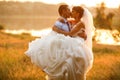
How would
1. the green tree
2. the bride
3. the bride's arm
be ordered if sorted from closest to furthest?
the bride → the bride's arm → the green tree

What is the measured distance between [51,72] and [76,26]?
0.89 meters

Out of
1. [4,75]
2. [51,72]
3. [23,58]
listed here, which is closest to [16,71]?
[4,75]

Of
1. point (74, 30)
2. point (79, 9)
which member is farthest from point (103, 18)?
point (74, 30)

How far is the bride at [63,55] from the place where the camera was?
7422 millimetres

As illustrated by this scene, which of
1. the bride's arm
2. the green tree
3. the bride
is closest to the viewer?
the bride

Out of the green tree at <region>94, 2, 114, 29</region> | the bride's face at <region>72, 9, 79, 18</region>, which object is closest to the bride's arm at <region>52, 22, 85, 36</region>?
the bride's face at <region>72, 9, 79, 18</region>

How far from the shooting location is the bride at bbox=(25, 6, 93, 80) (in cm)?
742

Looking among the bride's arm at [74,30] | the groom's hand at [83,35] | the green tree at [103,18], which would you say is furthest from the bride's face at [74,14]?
the green tree at [103,18]

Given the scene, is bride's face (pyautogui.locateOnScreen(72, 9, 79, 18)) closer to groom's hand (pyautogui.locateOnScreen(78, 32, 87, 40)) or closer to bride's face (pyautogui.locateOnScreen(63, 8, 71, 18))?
bride's face (pyautogui.locateOnScreen(63, 8, 71, 18))

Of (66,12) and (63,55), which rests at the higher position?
(66,12)

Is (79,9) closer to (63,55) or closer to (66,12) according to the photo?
(66,12)

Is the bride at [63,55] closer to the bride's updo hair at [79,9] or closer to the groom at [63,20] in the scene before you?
the groom at [63,20]

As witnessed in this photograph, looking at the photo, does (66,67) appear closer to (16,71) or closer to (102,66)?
(16,71)

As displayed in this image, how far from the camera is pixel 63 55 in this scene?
743 centimetres
